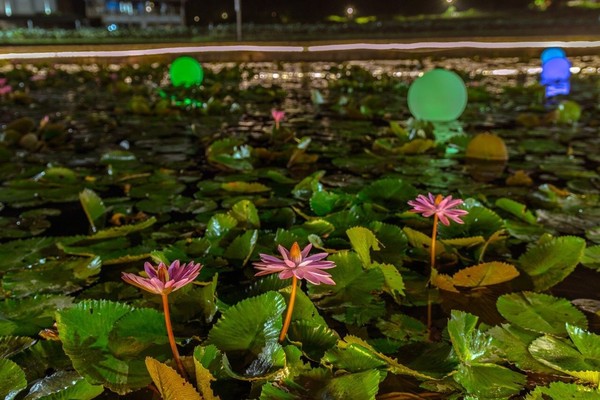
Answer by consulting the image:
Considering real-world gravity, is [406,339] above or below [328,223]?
below

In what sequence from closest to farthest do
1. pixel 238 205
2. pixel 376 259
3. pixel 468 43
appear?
pixel 376 259 < pixel 238 205 < pixel 468 43

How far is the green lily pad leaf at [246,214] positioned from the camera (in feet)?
4.45

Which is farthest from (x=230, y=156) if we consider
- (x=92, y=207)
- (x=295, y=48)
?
(x=295, y=48)

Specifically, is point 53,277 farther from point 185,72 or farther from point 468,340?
point 185,72

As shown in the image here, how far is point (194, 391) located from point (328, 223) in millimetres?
667

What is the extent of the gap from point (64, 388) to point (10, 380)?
0.07 m

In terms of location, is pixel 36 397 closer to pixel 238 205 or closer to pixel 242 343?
pixel 242 343

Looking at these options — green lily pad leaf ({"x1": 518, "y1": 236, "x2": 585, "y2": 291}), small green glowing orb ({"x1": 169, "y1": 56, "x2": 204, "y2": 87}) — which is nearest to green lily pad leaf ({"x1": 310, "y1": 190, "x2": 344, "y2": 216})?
green lily pad leaf ({"x1": 518, "y1": 236, "x2": 585, "y2": 291})

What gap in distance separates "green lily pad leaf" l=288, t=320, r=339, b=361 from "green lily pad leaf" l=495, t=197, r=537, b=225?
2.93 ft

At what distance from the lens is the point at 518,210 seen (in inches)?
58.0

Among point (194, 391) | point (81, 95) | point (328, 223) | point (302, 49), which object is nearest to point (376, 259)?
point (328, 223)

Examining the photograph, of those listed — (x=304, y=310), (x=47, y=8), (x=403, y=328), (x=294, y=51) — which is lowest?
(x=403, y=328)

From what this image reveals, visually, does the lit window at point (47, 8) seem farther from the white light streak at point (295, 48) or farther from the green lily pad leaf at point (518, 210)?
the green lily pad leaf at point (518, 210)

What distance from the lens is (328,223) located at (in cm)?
125
